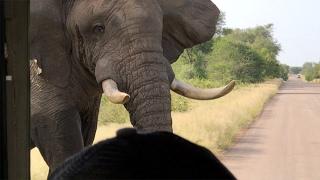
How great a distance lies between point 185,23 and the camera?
3660mm

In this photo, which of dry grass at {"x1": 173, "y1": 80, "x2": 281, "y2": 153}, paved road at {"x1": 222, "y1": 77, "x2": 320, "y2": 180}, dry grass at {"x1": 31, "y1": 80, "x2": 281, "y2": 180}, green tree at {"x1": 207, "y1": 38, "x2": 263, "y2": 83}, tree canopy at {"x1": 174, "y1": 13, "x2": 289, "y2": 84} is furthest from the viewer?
green tree at {"x1": 207, "y1": 38, "x2": 263, "y2": 83}

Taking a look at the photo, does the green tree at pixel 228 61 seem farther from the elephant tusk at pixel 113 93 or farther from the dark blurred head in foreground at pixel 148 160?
the dark blurred head in foreground at pixel 148 160

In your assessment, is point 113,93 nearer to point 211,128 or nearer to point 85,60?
point 85,60

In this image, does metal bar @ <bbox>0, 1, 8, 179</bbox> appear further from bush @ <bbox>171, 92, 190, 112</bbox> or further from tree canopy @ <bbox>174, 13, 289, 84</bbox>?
tree canopy @ <bbox>174, 13, 289, 84</bbox>

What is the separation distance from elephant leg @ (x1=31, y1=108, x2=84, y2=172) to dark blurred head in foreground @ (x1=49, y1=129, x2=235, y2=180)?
2.43 meters

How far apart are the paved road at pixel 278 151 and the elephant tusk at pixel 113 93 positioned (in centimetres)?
467

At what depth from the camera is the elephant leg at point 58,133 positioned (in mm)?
3215

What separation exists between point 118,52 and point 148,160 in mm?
2367

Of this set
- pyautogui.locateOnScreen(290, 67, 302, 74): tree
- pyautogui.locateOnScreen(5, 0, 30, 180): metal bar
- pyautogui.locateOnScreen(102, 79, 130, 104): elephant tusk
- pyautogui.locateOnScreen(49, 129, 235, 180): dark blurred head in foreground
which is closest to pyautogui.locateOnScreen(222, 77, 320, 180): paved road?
pyautogui.locateOnScreen(102, 79, 130, 104): elephant tusk

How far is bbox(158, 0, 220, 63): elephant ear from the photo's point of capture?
3.56 m

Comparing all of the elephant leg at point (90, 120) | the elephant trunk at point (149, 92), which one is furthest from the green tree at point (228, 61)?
the elephant trunk at point (149, 92)

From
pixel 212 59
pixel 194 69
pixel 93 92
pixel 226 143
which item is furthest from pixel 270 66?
pixel 93 92

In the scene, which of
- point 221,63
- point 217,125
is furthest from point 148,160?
point 221,63

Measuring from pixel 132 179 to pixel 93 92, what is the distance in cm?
272
